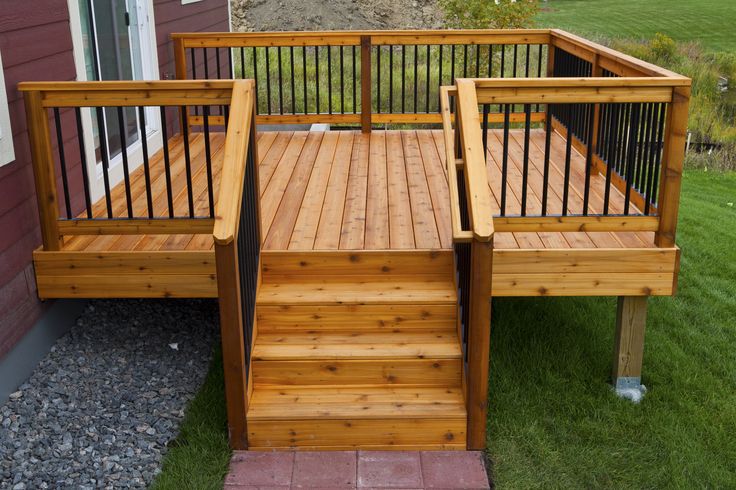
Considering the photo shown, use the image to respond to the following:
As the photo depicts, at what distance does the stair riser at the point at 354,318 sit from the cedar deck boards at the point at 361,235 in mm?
314

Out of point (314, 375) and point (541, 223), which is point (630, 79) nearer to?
point (541, 223)

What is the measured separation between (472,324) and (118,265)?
5.96ft

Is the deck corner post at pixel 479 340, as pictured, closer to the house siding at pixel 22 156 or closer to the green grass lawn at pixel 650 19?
the house siding at pixel 22 156

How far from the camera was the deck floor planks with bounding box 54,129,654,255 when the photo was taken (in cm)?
457

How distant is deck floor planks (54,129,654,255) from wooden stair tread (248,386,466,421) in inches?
31.9

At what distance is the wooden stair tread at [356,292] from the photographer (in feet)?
14.0

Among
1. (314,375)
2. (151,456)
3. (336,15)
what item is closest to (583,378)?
A: (314,375)

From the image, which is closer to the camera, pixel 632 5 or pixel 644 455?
pixel 644 455

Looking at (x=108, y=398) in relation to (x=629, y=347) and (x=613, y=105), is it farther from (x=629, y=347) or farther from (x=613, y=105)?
(x=613, y=105)

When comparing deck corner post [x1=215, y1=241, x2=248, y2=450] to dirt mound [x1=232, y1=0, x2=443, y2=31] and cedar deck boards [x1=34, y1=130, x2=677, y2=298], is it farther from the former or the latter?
dirt mound [x1=232, y1=0, x2=443, y2=31]

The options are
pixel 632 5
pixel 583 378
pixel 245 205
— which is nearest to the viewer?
pixel 245 205

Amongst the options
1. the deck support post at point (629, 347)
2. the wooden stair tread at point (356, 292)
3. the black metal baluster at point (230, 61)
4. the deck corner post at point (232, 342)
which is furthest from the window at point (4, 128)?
the black metal baluster at point (230, 61)

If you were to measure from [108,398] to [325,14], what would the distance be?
16.8m

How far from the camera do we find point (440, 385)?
4.14 meters
